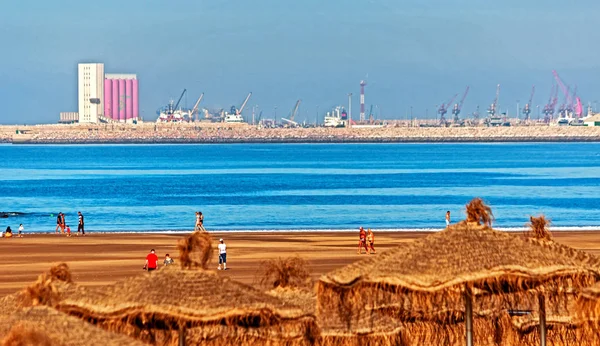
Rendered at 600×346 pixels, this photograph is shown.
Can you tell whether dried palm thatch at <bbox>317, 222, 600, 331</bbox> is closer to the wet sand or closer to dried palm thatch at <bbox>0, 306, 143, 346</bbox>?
dried palm thatch at <bbox>0, 306, 143, 346</bbox>

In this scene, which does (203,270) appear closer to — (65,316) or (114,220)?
(65,316)

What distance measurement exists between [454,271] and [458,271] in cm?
4

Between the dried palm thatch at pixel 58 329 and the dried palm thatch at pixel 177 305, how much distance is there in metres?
1.11

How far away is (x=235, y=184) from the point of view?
303ft

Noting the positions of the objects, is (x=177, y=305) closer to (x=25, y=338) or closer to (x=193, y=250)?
(x=193, y=250)

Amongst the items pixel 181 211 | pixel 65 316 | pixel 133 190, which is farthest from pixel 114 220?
pixel 65 316

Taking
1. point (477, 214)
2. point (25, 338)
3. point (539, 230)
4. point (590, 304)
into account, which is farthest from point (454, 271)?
point (25, 338)

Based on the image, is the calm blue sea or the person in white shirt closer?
the person in white shirt

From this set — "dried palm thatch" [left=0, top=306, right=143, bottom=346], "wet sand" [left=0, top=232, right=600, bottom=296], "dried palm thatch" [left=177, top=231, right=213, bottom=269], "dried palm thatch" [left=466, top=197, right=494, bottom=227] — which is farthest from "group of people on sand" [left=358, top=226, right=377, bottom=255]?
"dried palm thatch" [left=0, top=306, right=143, bottom=346]

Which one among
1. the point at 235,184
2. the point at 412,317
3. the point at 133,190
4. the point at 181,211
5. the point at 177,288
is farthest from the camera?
the point at 235,184

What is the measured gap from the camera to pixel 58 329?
31.8ft

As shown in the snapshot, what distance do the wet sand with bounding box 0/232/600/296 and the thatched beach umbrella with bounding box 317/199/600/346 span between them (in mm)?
10865

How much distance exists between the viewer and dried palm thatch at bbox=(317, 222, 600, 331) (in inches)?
500

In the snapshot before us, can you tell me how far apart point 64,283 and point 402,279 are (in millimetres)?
3243
